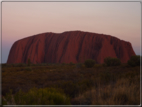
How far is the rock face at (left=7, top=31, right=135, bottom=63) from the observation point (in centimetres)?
5300

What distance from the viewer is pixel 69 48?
55.4 meters

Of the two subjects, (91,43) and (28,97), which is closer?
(28,97)

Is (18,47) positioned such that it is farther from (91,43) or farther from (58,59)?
(91,43)

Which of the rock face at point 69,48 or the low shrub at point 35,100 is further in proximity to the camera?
the rock face at point 69,48

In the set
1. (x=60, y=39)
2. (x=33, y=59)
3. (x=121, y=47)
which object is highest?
(x=60, y=39)

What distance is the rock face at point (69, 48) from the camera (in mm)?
53000

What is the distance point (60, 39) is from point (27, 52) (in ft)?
53.9

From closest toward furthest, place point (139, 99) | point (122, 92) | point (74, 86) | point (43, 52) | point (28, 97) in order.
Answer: point (28, 97) → point (139, 99) → point (122, 92) → point (74, 86) → point (43, 52)

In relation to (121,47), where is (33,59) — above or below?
below

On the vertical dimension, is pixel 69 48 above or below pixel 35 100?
above

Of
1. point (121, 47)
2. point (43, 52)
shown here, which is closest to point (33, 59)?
point (43, 52)

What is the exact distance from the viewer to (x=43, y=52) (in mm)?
59875

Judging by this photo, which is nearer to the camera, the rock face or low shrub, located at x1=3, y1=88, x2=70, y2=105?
low shrub, located at x1=3, y1=88, x2=70, y2=105

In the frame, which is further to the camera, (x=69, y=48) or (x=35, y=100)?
(x=69, y=48)
